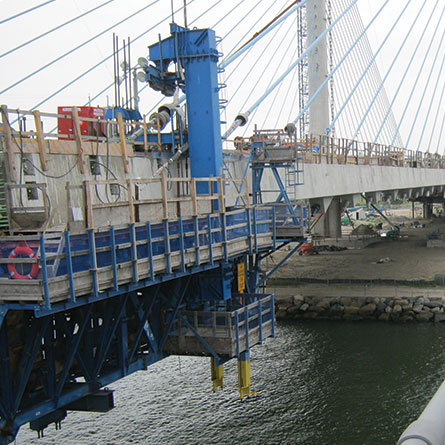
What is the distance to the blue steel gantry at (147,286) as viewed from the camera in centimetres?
1012

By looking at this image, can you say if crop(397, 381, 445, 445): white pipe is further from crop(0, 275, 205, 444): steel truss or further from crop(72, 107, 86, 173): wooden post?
crop(72, 107, 86, 173): wooden post

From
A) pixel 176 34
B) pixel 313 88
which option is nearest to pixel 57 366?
pixel 176 34

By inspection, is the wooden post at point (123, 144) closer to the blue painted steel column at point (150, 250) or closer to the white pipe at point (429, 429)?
the blue painted steel column at point (150, 250)

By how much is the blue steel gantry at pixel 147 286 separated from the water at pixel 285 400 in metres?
3.61

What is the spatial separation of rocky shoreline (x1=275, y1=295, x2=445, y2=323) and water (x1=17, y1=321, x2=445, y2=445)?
353cm

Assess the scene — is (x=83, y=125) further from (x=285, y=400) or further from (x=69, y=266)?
(x=285, y=400)

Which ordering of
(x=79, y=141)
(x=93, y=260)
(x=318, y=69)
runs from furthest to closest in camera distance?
(x=318, y=69) < (x=79, y=141) < (x=93, y=260)

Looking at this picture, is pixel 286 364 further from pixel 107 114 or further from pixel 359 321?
pixel 107 114

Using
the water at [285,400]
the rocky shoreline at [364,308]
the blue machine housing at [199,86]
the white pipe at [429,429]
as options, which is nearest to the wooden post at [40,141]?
the blue machine housing at [199,86]

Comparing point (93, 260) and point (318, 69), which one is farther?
point (318, 69)

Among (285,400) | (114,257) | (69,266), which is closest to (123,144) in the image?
(114,257)

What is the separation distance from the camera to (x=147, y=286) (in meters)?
13.0

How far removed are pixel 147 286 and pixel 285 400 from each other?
11.7 meters

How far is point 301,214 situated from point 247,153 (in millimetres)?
3150
